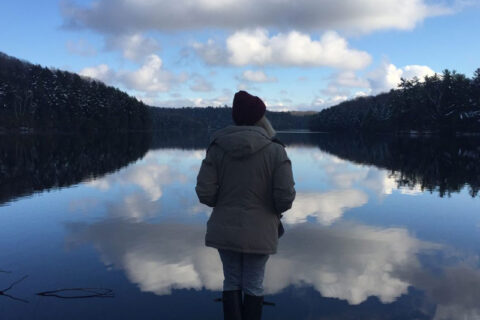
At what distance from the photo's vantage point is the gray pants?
3881 millimetres

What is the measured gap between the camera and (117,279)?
19.1ft

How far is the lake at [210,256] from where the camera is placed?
496 centimetres

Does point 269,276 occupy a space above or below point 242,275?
below

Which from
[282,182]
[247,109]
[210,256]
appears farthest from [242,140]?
[210,256]

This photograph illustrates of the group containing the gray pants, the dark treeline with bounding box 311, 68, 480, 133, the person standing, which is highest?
the dark treeline with bounding box 311, 68, 480, 133

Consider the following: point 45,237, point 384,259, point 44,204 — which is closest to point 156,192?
point 44,204

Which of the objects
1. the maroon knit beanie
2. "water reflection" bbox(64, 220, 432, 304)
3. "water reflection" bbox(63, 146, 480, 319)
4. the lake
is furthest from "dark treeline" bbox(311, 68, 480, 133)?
the maroon knit beanie

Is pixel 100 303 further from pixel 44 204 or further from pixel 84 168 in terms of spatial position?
pixel 84 168

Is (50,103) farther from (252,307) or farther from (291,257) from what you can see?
(252,307)

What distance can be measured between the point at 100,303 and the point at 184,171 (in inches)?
650

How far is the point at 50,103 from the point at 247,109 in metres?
96.6

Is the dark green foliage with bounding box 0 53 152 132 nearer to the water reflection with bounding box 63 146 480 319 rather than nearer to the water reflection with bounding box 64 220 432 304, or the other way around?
the water reflection with bounding box 63 146 480 319

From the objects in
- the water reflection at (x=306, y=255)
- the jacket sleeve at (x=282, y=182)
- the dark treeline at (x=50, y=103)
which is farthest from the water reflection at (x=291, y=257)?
the dark treeline at (x=50, y=103)

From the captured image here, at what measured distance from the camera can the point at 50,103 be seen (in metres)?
88.4
